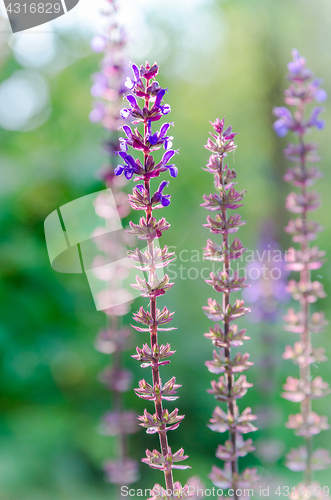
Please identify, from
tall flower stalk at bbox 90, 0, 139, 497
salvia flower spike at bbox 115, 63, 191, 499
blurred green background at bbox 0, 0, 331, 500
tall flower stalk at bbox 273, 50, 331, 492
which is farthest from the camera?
blurred green background at bbox 0, 0, 331, 500

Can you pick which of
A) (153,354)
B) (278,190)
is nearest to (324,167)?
(278,190)

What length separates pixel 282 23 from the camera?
4.93 metres

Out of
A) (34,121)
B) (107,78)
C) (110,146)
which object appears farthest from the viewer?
(34,121)

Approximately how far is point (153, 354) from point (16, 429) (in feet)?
7.96

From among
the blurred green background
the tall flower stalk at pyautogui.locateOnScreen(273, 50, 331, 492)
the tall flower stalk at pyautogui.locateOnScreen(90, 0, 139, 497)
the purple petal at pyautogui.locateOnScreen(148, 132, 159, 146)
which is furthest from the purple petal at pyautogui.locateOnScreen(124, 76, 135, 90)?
the blurred green background

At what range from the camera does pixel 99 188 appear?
3.20 meters

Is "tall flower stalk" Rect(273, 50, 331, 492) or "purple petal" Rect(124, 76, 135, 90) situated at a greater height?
"purple petal" Rect(124, 76, 135, 90)

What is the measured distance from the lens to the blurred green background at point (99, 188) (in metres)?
2.57

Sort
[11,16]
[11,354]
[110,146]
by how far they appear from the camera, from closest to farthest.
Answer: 1. [110,146]
2. [11,16]
3. [11,354]

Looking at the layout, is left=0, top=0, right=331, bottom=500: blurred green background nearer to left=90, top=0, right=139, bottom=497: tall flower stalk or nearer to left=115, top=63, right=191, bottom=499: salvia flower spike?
left=90, top=0, right=139, bottom=497: tall flower stalk

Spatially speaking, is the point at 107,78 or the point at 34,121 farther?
the point at 34,121

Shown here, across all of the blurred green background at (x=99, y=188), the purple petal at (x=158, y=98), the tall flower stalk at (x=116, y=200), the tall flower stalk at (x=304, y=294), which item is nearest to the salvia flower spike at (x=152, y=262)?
the purple petal at (x=158, y=98)

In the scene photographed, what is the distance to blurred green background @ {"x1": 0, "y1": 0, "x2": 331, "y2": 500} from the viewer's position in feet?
8.43

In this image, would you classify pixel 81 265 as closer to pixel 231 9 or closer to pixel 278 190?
pixel 278 190
